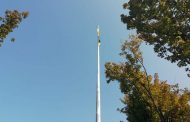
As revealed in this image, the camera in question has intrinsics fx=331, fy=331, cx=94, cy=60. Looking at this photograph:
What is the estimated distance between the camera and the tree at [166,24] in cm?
1792

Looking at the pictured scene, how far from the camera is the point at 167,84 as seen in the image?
34125 mm

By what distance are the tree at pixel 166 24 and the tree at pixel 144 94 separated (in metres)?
7.44

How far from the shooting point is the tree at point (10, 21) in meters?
20.0

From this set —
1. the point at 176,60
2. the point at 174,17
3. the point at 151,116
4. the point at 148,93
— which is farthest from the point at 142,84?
the point at 174,17

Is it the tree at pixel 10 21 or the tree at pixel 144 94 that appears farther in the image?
the tree at pixel 144 94

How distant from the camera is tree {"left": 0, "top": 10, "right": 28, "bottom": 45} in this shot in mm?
20031

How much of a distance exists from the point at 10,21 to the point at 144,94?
14.0 metres

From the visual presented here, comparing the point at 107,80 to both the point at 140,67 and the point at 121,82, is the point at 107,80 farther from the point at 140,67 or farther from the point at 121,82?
the point at 140,67

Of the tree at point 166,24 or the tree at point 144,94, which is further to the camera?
the tree at point 144,94

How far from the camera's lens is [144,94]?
29156mm

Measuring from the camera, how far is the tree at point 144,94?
27.9 meters

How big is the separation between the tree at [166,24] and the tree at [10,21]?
6898 mm

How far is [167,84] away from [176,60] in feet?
50.2

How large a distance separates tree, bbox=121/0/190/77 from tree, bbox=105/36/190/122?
7441 mm
